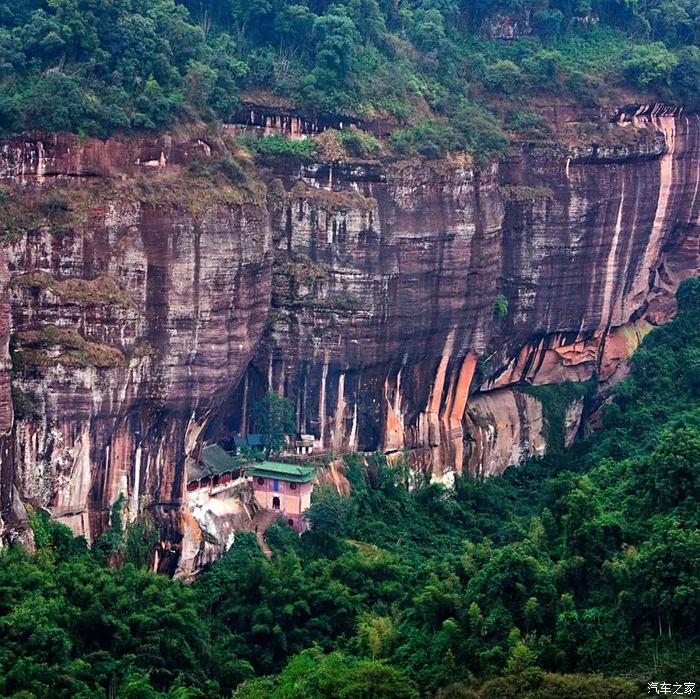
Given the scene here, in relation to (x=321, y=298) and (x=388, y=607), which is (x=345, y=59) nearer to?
(x=321, y=298)

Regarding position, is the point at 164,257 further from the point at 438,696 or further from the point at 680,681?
the point at 680,681

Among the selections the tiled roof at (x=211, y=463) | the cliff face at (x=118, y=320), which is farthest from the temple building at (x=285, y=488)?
the cliff face at (x=118, y=320)

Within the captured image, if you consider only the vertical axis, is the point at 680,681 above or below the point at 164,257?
below

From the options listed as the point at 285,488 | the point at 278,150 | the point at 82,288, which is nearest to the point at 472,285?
the point at 278,150

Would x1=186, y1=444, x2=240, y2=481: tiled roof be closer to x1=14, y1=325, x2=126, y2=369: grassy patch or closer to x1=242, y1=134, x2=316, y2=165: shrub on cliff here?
x1=14, y1=325, x2=126, y2=369: grassy patch

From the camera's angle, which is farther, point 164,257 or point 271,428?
point 271,428

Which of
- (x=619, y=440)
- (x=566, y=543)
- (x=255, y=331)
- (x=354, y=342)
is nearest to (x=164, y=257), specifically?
(x=255, y=331)

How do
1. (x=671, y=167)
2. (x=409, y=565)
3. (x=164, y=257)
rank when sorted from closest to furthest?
1. (x=164, y=257)
2. (x=409, y=565)
3. (x=671, y=167)
